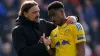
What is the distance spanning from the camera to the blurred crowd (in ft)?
34.7

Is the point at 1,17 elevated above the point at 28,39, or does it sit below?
above

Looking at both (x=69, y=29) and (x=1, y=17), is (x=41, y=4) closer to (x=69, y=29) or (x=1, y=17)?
(x=1, y=17)

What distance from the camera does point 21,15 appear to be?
6145mm

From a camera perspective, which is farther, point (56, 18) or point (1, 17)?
point (1, 17)

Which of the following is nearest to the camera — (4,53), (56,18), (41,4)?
(56,18)

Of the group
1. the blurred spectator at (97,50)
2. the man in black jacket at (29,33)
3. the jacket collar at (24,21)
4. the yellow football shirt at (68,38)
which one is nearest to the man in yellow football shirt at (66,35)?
the yellow football shirt at (68,38)

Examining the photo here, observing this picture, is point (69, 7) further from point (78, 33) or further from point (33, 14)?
point (78, 33)

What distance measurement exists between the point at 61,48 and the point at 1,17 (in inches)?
203

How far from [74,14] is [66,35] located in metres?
5.90

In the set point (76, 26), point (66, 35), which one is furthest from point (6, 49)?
point (76, 26)

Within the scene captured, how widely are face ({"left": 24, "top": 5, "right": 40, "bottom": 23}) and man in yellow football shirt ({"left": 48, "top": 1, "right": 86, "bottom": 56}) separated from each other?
223 millimetres

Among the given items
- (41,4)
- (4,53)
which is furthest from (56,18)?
(41,4)

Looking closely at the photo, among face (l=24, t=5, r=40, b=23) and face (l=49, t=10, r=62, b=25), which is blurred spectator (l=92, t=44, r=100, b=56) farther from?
face (l=49, t=10, r=62, b=25)

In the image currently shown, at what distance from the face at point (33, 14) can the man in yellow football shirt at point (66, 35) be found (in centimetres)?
22
